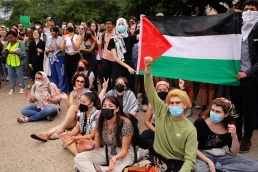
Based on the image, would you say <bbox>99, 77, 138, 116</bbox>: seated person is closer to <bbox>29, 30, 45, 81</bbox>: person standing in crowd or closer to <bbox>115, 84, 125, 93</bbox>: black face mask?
<bbox>115, 84, 125, 93</bbox>: black face mask

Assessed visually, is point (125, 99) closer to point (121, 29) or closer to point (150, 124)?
point (150, 124)

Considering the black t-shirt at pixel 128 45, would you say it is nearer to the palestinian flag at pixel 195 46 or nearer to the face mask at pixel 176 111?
the palestinian flag at pixel 195 46

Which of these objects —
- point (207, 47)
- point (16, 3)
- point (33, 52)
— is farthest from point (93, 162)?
point (16, 3)

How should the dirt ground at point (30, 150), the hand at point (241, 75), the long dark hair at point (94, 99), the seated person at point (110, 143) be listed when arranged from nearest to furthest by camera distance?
the seated person at point (110, 143) < the hand at point (241, 75) < the dirt ground at point (30, 150) < the long dark hair at point (94, 99)

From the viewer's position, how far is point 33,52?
8.94 meters

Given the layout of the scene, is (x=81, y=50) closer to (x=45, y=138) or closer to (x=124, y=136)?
(x=45, y=138)

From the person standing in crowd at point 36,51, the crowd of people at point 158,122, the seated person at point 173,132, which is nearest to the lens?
the seated person at point 173,132

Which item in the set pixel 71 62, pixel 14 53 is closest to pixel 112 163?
pixel 71 62

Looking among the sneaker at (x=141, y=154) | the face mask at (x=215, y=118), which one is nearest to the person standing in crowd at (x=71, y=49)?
the sneaker at (x=141, y=154)

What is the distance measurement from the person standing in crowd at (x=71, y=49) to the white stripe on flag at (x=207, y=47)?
3124 mm

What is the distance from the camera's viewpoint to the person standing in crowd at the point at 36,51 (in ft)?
28.9

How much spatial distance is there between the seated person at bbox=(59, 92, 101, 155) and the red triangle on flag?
952mm

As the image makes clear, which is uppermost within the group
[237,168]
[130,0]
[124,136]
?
[130,0]

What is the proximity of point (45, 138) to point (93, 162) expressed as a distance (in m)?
1.56
